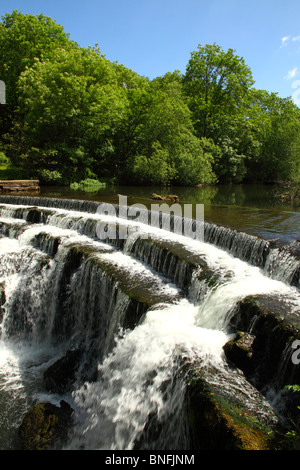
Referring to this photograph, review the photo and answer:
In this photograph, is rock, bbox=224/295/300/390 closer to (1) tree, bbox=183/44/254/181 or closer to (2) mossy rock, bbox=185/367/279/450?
(2) mossy rock, bbox=185/367/279/450

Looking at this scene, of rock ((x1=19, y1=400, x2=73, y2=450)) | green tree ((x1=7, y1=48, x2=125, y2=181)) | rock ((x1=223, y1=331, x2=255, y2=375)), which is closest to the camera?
rock ((x1=223, y1=331, x2=255, y2=375))

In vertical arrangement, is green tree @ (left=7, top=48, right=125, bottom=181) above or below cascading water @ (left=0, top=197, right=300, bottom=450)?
above

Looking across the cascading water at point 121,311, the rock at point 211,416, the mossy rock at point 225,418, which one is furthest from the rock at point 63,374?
the mossy rock at point 225,418

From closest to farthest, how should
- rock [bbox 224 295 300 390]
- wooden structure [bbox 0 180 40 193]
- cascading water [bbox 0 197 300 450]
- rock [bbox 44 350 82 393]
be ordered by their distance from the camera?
rock [bbox 224 295 300 390]
cascading water [bbox 0 197 300 450]
rock [bbox 44 350 82 393]
wooden structure [bbox 0 180 40 193]

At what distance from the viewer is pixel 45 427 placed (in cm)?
490

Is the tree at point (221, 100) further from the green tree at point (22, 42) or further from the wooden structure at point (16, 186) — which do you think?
the wooden structure at point (16, 186)

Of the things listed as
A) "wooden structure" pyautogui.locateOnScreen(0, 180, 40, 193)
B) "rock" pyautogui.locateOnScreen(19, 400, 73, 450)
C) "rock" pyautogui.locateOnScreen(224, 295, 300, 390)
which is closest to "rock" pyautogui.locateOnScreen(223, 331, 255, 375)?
"rock" pyautogui.locateOnScreen(224, 295, 300, 390)

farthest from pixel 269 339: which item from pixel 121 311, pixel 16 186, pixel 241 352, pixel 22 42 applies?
pixel 22 42

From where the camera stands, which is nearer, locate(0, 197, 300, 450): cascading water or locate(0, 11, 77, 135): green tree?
locate(0, 197, 300, 450): cascading water

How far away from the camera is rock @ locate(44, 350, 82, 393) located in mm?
5988

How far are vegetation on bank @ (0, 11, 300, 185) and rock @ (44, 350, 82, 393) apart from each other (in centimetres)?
1833

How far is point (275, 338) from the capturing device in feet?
13.7

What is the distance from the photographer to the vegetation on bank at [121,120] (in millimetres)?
22438
